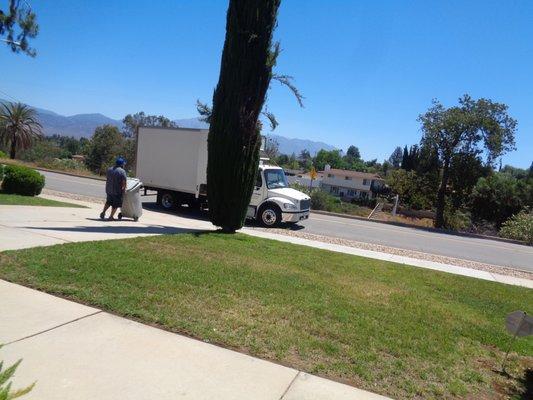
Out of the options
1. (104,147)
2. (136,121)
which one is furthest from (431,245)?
(136,121)

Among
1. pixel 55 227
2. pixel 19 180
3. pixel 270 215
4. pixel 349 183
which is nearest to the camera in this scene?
pixel 55 227

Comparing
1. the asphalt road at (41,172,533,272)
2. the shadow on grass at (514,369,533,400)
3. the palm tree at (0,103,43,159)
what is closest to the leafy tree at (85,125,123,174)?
the palm tree at (0,103,43,159)

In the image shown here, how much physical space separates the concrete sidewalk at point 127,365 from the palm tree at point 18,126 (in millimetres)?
40402

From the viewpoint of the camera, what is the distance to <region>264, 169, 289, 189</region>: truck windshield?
15426 millimetres

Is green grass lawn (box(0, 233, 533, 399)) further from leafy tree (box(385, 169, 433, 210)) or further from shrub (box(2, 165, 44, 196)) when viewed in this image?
leafy tree (box(385, 169, 433, 210))

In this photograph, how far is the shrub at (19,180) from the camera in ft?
44.9

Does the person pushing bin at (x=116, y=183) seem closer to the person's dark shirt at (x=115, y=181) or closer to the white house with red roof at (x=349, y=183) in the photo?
the person's dark shirt at (x=115, y=181)

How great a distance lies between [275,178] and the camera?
52.2ft

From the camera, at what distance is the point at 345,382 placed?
142 inches

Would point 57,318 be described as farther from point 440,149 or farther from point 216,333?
point 440,149

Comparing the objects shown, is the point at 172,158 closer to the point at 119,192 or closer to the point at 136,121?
the point at 119,192

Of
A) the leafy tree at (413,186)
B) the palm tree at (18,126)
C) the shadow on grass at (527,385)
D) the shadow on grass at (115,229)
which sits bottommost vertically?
the shadow on grass at (527,385)

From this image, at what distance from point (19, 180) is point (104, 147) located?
3806 centimetres

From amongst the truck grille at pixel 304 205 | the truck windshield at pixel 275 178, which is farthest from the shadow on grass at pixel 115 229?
the truck grille at pixel 304 205
